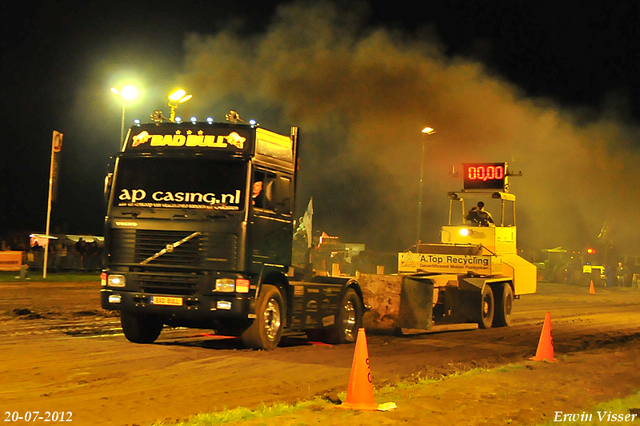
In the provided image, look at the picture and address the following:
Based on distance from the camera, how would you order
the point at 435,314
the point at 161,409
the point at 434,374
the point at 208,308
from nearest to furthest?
the point at 161,409, the point at 434,374, the point at 208,308, the point at 435,314

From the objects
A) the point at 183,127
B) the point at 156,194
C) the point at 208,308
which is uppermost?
the point at 183,127

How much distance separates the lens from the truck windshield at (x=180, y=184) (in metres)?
11.1

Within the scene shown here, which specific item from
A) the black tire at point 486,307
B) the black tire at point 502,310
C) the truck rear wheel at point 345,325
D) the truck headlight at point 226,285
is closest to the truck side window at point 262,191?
the truck headlight at point 226,285

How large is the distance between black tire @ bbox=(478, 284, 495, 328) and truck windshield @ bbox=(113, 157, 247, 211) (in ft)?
26.4

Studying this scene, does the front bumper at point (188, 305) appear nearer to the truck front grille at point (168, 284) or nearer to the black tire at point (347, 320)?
the truck front grille at point (168, 284)

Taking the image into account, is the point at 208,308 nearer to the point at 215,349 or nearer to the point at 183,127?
the point at 215,349

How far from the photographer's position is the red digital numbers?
2042cm

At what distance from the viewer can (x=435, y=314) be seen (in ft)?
53.5

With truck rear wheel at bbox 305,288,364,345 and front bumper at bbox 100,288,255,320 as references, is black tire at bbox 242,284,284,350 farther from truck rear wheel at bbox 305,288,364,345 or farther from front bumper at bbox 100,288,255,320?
truck rear wheel at bbox 305,288,364,345

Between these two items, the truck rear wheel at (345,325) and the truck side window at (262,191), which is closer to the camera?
the truck side window at (262,191)

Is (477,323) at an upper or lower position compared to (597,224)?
lower

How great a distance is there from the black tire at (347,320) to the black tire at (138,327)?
3075mm

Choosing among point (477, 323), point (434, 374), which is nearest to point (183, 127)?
point (434, 374)

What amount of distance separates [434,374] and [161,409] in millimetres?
4170
